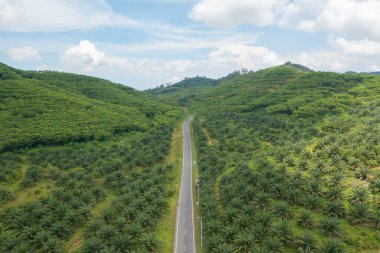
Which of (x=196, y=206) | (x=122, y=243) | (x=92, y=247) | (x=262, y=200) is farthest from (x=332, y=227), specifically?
(x=92, y=247)

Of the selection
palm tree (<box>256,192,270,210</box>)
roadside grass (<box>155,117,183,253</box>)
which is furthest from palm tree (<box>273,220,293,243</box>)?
roadside grass (<box>155,117,183,253</box>)

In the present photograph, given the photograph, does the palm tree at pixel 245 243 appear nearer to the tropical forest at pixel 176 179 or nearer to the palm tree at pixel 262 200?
the tropical forest at pixel 176 179

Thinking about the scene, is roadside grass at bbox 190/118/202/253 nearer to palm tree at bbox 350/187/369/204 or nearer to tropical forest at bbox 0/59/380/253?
tropical forest at bbox 0/59/380/253

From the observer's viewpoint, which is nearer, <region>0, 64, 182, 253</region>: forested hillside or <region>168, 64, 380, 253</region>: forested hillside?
<region>168, 64, 380, 253</region>: forested hillside

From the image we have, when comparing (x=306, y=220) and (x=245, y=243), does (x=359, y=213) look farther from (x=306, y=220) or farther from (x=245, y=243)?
(x=245, y=243)

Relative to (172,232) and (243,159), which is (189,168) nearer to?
(243,159)

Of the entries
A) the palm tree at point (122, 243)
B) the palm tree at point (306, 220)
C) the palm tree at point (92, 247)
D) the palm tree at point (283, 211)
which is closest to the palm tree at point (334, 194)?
the palm tree at point (306, 220)
